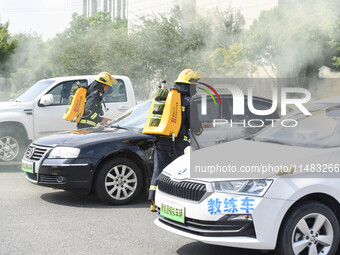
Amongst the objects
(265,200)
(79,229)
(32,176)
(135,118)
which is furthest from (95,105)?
(265,200)

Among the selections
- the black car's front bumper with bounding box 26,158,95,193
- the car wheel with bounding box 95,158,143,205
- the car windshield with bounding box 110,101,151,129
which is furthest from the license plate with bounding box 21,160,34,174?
the car windshield with bounding box 110,101,151,129

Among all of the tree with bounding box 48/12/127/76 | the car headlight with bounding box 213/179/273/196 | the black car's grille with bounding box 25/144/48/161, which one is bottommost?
the black car's grille with bounding box 25/144/48/161

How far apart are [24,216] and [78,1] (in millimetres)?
126798

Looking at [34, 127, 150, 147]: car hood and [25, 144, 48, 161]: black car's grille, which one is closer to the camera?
[34, 127, 150, 147]: car hood

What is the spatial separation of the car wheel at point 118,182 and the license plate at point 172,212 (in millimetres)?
2134

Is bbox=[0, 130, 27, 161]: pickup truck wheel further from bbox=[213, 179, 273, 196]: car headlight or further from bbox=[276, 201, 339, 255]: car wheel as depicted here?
bbox=[276, 201, 339, 255]: car wheel

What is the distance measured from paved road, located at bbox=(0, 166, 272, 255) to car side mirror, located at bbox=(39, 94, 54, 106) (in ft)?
9.99

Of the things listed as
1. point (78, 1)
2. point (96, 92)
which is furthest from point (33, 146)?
point (78, 1)

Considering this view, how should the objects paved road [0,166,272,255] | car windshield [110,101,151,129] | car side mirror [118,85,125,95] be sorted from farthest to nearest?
car side mirror [118,85,125,95], car windshield [110,101,151,129], paved road [0,166,272,255]

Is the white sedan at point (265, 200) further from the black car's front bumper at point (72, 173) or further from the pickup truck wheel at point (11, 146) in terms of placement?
the pickup truck wheel at point (11, 146)

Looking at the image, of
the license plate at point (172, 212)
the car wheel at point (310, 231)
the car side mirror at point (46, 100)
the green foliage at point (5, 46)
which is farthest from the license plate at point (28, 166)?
the green foliage at point (5, 46)

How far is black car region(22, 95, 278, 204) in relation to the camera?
7.26 metres

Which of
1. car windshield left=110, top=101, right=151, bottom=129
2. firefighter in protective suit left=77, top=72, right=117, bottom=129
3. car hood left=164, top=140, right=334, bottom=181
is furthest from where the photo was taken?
firefighter in protective suit left=77, top=72, right=117, bottom=129

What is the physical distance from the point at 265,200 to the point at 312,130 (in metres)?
1.37
